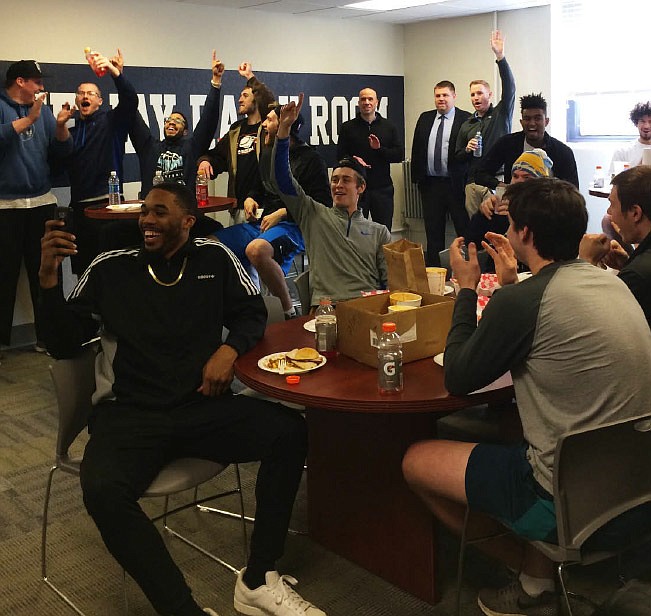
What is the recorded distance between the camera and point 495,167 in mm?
5391

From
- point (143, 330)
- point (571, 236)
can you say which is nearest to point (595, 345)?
point (571, 236)

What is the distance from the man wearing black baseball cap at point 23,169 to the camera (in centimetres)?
512

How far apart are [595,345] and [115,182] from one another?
13.5 feet

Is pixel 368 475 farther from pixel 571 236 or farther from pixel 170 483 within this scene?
pixel 571 236

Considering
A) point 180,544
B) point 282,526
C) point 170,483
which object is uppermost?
point 170,483

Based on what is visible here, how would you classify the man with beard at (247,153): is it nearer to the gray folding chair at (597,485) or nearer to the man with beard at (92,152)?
the man with beard at (92,152)

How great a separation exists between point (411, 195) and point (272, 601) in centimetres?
664

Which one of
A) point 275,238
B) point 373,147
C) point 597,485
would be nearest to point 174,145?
point 275,238

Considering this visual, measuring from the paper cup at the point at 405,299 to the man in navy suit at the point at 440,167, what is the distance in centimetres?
435

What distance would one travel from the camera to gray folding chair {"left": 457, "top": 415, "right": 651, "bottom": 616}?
1.81 meters

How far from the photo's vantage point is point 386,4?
7.22m

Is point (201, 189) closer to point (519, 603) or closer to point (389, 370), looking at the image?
point (389, 370)

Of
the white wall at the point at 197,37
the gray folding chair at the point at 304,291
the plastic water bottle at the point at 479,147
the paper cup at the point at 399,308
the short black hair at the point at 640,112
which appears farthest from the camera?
the plastic water bottle at the point at 479,147

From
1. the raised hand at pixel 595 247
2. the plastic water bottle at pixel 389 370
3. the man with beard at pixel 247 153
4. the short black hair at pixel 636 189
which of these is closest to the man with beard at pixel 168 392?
the plastic water bottle at pixel 389 370
